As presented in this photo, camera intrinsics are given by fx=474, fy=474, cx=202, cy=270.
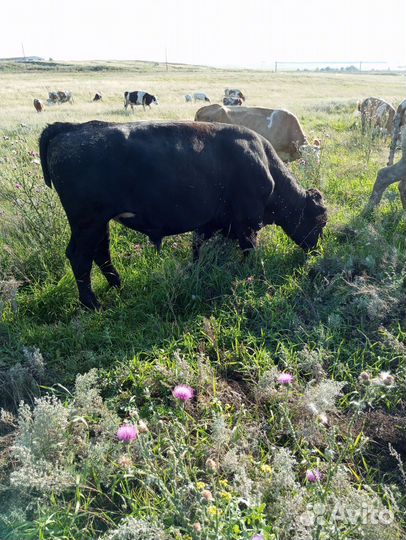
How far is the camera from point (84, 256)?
14.1 feet

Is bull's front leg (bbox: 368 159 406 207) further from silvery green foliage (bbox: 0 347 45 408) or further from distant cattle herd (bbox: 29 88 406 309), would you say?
silvery green foliage (bbox: 0 347 45 408)

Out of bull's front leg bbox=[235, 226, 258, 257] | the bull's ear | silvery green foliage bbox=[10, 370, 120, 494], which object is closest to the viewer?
silvery green foliage bbox=[10, 370, 120, 494]

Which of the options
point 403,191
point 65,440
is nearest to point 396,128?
point 403,191

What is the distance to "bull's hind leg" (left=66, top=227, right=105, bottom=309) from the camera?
4172mm

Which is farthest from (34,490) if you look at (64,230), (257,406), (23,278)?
(64,230)

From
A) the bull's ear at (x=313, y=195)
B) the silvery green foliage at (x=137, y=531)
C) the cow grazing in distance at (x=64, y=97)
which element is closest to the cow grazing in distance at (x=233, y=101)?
the cow grazing in distance at (x=64, y=97)

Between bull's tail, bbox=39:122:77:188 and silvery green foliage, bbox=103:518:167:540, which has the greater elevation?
bull's tail, bbox=39:122:77:188

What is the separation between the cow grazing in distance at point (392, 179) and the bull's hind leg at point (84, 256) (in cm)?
380

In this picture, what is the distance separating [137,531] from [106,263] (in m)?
3.17

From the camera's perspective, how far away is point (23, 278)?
476 centimetres

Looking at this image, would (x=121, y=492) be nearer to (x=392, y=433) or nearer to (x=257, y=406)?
(x=257, y=406)

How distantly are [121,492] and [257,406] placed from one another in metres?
1.01

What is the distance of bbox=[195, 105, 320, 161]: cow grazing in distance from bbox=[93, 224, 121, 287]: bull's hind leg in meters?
6.12

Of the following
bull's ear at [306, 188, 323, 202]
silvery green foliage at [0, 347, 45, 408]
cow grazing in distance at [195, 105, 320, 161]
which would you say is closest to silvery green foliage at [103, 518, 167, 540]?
silvery green foliage at [0, 347, 45, 408]
